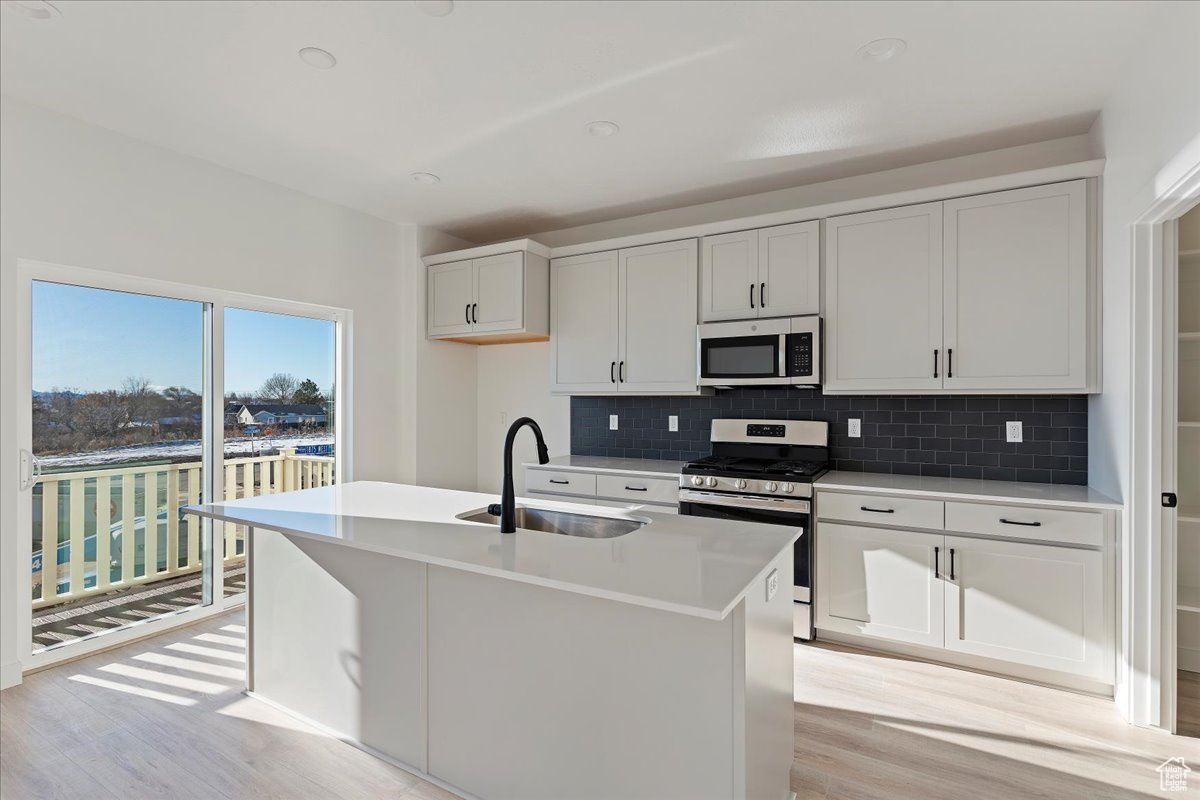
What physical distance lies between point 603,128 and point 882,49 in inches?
48.4

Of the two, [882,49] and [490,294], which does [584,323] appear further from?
[882,49]

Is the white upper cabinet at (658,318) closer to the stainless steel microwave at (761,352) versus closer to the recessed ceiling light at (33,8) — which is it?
the stainless steel microwave at (761,352)

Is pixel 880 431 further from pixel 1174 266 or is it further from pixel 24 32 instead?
pixel 24 32

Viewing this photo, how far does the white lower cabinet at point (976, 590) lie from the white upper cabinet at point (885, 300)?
→ 0.70 meters

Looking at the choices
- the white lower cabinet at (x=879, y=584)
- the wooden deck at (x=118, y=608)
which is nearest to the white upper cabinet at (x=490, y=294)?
the wooden deck at (x=118, y=608)

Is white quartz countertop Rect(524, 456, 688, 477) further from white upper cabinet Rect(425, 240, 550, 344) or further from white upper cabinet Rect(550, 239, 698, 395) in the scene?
white upper cabinet Rect(425, 240, 550, 344)

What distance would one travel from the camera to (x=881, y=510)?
9.69 feet

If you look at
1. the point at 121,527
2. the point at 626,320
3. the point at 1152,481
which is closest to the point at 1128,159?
the point at 1152,481

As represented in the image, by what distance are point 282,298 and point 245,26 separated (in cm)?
189

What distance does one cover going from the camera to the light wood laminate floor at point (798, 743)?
1988 mm

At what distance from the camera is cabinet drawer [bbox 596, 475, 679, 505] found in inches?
141

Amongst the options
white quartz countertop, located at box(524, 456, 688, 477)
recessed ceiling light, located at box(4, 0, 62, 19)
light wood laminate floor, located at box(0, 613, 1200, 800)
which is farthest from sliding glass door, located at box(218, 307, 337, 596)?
recessed ceiling light, located at box(4, 0, 62, 19)

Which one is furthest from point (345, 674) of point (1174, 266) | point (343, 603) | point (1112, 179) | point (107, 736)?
point (1112, 179)

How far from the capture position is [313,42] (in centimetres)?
221
